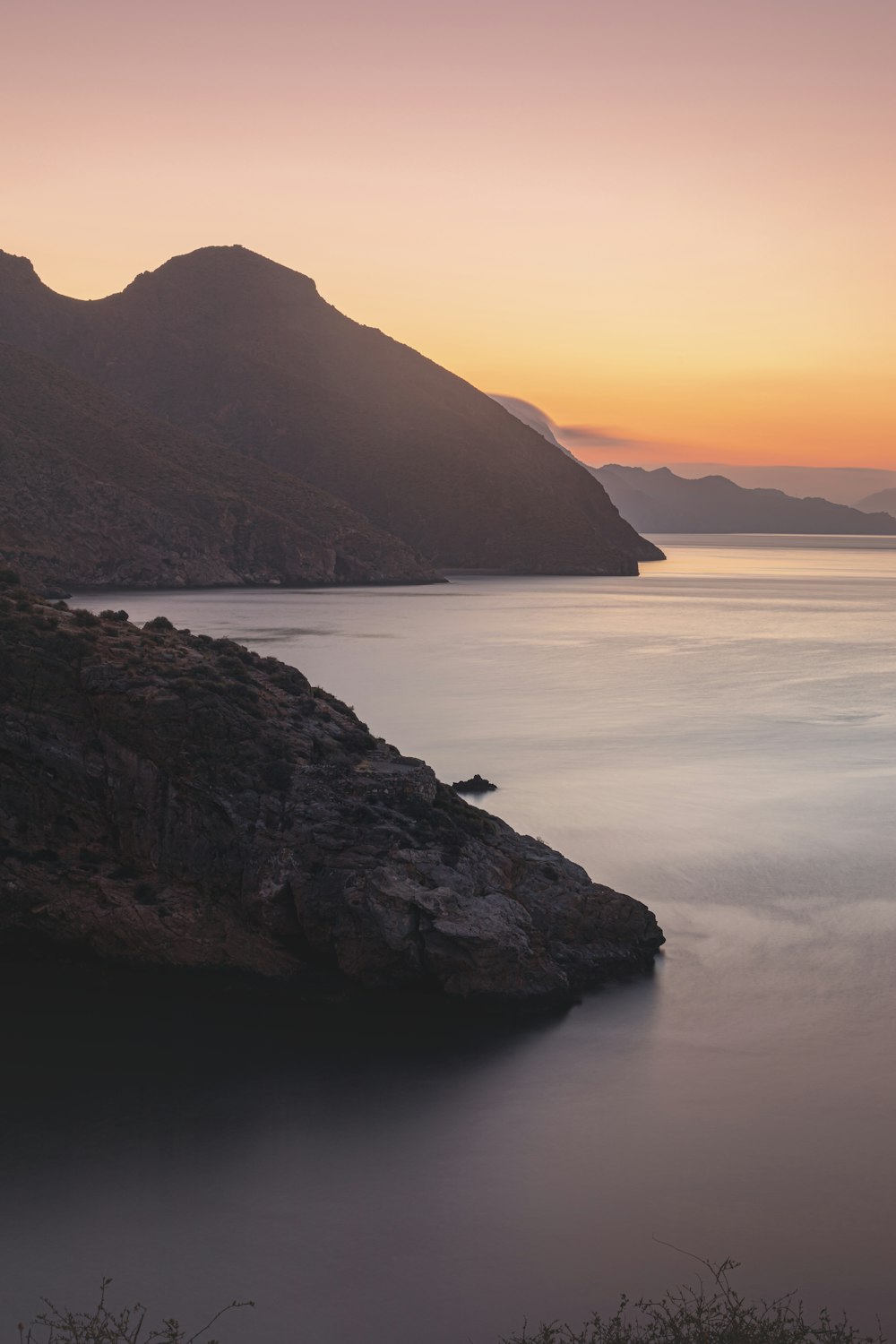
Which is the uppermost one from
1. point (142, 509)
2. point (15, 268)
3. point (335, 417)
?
point (15, 268)

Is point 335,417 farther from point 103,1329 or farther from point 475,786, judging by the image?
point 103,1329

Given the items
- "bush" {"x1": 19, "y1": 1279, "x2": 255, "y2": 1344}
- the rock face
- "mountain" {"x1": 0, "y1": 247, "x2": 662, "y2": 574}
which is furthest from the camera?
"mountain" {"x1": 0, "y1": 247, "x2": 662, "y2": 574}

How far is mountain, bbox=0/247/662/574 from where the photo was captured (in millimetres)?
169625

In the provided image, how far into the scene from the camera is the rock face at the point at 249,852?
14.8 m

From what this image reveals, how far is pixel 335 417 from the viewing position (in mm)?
181500

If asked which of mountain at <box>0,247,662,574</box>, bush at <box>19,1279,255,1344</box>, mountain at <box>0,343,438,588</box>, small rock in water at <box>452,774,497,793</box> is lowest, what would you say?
bush at <box>19,1279,255,1344</box>

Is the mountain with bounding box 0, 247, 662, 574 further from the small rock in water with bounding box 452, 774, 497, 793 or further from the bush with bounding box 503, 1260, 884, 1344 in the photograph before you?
the bush with bounding box 503, 1260, 884, 1344

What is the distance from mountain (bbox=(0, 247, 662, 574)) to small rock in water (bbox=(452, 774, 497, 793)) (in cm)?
13869

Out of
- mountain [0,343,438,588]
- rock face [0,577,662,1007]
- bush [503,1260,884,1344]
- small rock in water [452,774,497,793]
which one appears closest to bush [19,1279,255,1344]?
bush [503,1260,884,1344]

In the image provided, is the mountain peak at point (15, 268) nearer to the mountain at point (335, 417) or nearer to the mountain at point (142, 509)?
the mountain at point (335, 417)

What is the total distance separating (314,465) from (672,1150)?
165 m

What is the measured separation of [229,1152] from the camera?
38.7 ft

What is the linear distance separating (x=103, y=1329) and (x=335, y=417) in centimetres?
17859

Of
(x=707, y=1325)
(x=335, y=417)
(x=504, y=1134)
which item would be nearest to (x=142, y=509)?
(x=335, y=417)
